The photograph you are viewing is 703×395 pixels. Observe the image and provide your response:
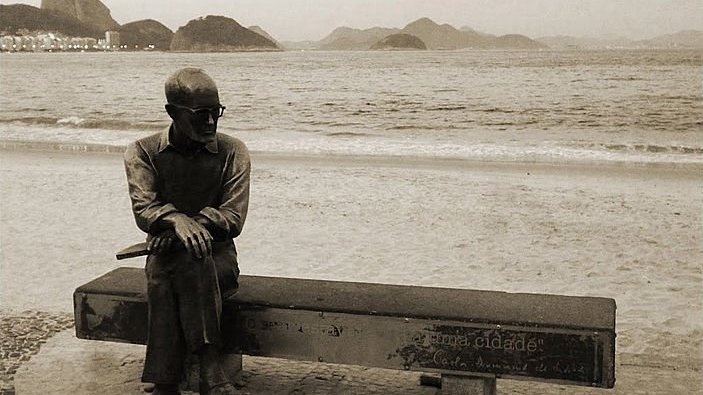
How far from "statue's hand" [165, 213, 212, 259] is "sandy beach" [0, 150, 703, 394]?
6.29 feet

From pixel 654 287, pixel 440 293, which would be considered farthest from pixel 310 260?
pixel 440 293

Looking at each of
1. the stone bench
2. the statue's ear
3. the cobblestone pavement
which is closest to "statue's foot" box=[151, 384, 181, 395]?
the stone bench

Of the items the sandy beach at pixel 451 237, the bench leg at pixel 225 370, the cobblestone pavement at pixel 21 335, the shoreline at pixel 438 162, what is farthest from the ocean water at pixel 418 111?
the bench leg at pixel 225 370

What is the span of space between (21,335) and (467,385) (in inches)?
120

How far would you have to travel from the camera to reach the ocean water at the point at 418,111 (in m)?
22.8

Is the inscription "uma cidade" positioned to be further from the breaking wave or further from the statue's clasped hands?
the breaking wave

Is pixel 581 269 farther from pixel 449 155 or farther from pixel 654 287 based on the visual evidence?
pixel 449 155

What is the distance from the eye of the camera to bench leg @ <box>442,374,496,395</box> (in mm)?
4031

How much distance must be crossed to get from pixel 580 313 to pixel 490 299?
1.50 ft

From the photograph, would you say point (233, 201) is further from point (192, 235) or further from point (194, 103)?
point (194, 103)

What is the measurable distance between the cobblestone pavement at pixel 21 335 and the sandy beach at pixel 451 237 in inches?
6.4

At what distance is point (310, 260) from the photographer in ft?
25.9

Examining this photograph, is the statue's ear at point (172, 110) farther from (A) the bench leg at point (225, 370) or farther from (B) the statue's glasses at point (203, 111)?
(A) the bench leg at point (225, 370)

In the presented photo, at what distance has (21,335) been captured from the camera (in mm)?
5586
